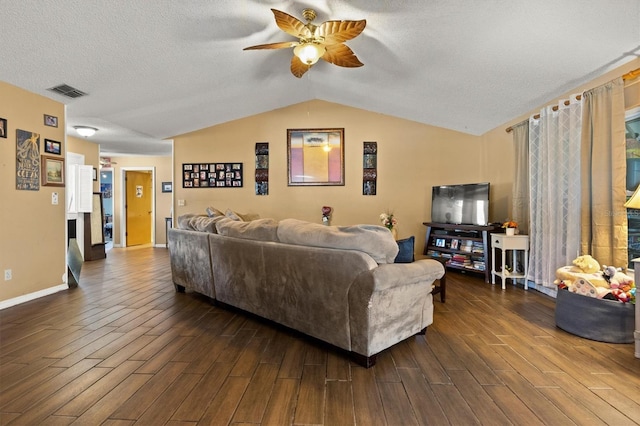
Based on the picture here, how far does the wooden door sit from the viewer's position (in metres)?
8.14

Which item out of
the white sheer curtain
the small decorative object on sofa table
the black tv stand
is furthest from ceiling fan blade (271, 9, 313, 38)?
the black tv stand

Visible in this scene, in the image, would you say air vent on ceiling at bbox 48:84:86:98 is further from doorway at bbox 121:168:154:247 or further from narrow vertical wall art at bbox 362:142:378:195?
doorway at bbox 121:168:154:247

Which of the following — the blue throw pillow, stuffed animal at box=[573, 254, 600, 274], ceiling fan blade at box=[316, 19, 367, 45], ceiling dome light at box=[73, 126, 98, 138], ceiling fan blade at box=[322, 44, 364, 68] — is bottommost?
stuffed animal at box=[573, 254, 600, 274]

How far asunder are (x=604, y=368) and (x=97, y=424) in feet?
9.72

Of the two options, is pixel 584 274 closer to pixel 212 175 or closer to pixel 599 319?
pixel 599 319

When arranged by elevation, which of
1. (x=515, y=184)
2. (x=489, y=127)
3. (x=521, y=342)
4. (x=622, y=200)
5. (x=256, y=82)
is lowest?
(x=521, y=342)

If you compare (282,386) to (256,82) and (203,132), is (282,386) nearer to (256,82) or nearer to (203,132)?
(256,82)

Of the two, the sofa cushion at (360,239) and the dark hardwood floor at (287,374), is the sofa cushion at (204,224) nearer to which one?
the dark hardwood floor at (287,374)

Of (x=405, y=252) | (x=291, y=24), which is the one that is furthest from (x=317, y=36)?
(x=405, y=252)

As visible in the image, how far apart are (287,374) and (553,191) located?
3.44m

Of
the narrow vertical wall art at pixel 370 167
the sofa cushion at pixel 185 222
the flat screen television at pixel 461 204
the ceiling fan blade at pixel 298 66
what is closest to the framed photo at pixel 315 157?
the narrow vertical wall art at pixel 370 167

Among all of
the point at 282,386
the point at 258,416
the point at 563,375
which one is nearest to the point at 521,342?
the point at 563,375

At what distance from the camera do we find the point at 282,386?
175cm

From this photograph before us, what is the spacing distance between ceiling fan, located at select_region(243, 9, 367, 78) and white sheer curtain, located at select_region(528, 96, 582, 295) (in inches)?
93.9
